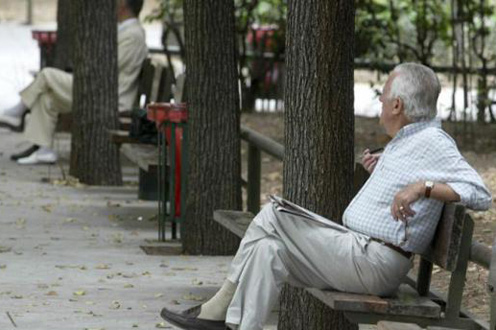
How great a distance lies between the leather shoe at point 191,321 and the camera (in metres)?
6.84

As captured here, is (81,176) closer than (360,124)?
Yes

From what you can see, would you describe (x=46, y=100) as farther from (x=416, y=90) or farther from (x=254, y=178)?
(x=416, y=90)

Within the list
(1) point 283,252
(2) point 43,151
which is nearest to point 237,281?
(1) point 283,252

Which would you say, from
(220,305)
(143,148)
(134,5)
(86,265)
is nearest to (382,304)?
(220,305)

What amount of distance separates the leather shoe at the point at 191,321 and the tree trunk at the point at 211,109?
10.0 feet

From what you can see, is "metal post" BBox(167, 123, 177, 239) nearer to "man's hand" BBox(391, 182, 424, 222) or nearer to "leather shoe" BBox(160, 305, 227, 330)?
"leather shoe" BBox(160, 305, 227, 330)

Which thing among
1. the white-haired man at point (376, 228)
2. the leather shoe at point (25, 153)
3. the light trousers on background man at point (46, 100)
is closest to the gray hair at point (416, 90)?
the white-haired man at point (376, 228)

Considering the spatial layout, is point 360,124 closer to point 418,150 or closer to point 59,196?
point 59,196

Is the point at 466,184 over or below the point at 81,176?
over

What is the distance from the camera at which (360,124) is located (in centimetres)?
1761

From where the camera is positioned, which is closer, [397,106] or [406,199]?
[406,199]

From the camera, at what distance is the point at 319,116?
7.00m

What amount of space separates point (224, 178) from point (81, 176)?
14.8 feet

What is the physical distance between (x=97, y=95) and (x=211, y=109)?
4460 millimetres
